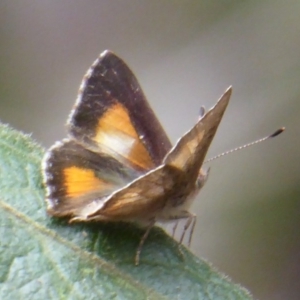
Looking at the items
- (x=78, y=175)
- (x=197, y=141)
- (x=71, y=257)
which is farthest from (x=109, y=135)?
(x=71, y=257)

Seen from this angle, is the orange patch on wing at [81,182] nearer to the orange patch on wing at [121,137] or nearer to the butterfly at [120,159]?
the butterfly at [120,159]

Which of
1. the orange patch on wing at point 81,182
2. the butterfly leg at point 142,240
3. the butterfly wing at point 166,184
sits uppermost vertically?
the orange patch on wing at point 81,182

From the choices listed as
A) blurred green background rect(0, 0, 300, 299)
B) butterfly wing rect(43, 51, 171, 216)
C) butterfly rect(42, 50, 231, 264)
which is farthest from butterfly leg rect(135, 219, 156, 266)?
blurred green background rect(0, 0, 300, 299)

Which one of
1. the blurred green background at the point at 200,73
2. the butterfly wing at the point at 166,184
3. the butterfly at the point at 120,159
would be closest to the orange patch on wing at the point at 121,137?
the butterfly at the point at 120,159

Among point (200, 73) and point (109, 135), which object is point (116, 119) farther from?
point (200, 73)

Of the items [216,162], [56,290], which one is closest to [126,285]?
[56,290]

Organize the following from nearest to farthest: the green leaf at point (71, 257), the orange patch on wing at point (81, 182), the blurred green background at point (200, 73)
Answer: the green leaf at point (71, 257) < the orange patch on wing at point (81, 182) < the blurred green background at point (200, 73)

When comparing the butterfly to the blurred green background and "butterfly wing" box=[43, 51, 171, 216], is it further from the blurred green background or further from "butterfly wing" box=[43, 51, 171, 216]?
the blurred green background
